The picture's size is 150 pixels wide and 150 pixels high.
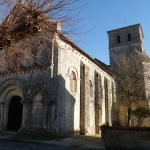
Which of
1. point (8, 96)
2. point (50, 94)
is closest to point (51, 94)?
point (50, 94)

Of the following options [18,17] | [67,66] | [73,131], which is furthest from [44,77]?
[18,17]

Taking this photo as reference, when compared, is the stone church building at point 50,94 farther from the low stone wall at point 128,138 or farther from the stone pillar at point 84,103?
the low stone wall at point 128,138

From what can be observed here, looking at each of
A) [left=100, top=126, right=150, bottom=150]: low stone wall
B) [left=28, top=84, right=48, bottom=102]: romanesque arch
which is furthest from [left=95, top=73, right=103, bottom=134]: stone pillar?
[left=100, top=126, right=150, bottom=150]: low stone wall

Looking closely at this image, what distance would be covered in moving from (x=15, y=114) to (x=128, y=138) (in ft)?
35.6

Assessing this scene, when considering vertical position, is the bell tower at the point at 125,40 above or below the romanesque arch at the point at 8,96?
above

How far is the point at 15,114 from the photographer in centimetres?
1638

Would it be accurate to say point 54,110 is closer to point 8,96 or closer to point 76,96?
point 76,96

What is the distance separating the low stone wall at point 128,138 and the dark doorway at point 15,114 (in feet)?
29.2

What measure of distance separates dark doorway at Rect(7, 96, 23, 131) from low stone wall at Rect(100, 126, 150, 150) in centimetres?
890

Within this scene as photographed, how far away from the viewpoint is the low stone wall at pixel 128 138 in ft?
30.0

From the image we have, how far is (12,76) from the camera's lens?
1659 centimetres

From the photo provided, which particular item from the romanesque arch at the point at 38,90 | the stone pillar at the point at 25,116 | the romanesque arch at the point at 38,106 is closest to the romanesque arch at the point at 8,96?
the stone pillar at the point at 25,116

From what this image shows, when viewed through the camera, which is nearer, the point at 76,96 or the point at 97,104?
the point at 76,96

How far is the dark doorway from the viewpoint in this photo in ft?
52.3
